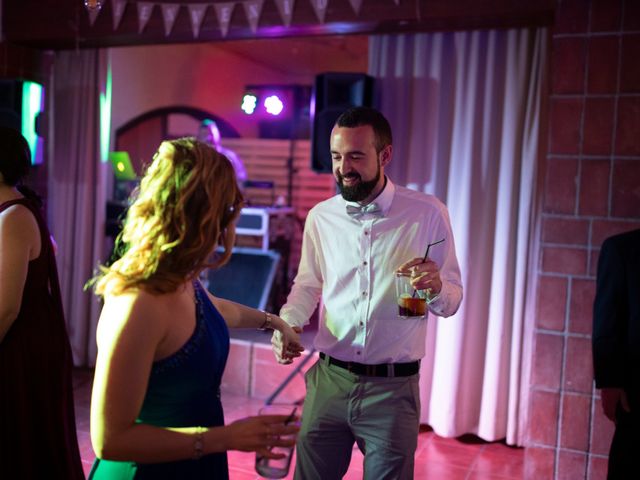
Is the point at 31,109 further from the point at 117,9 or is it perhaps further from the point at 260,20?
the point at 260,20

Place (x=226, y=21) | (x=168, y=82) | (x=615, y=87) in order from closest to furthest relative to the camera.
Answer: (x=615, y=87)
(x=226, y=21)
(x=168, y=82)

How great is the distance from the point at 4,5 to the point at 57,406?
3.63m

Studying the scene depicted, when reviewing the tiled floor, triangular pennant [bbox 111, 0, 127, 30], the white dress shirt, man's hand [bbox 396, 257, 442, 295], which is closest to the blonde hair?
man's hand [bbox 396, 257, 442, 295]

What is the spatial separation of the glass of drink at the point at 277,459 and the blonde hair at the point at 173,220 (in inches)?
12.0

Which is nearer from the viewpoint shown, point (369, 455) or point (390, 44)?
point (369, 455)

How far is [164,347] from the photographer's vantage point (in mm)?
1330

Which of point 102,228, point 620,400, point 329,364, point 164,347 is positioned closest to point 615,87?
point 620,400

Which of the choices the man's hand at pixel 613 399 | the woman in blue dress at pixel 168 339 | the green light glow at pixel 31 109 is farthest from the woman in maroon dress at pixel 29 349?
the green light glow at pixel 31 109

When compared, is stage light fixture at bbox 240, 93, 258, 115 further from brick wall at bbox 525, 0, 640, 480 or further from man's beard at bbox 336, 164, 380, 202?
man's beard at bbox 336, 164, 380, 202

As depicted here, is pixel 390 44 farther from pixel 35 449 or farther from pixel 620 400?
pixel 35 449

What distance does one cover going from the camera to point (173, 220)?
1.34 m

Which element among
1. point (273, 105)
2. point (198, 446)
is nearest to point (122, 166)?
point (273, 105)

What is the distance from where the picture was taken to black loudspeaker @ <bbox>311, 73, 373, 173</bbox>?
4176mm

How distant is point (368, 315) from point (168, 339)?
96 cm
